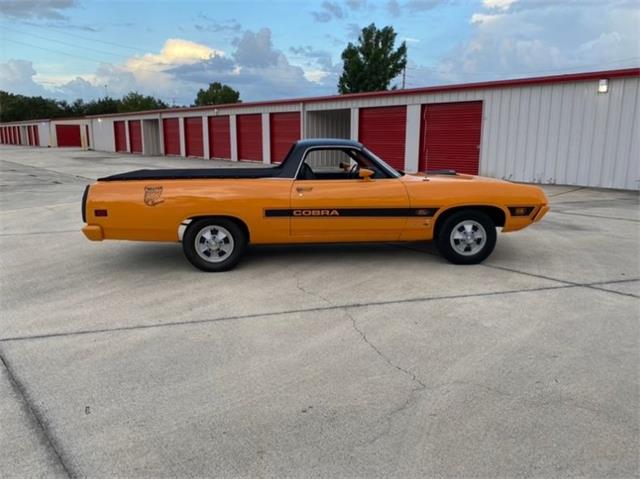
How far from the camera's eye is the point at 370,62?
61.4 meters

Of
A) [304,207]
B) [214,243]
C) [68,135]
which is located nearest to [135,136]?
[68,135]

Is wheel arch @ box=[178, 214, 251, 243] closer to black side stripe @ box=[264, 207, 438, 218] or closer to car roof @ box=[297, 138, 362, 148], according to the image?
black side stripe @ box=[264, 207, 438, 218]

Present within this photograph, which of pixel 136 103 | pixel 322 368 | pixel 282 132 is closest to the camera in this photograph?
pixel 322 368

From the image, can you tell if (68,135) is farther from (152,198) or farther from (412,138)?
(152,198)

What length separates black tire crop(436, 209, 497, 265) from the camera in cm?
641

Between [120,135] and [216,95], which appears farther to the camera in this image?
[216,95]

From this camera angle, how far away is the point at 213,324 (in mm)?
4586

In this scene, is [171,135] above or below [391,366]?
above

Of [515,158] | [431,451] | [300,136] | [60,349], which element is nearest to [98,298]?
[60,349]

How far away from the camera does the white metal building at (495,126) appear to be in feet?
47.5

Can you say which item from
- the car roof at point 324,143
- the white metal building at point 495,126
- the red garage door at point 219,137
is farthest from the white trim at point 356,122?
the car roof at point 324,143

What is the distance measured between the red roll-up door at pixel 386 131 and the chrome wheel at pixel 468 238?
1456 cm

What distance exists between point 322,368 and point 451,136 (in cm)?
1643

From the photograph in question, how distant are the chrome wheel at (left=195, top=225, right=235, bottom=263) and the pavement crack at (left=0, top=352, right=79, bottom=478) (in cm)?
252
